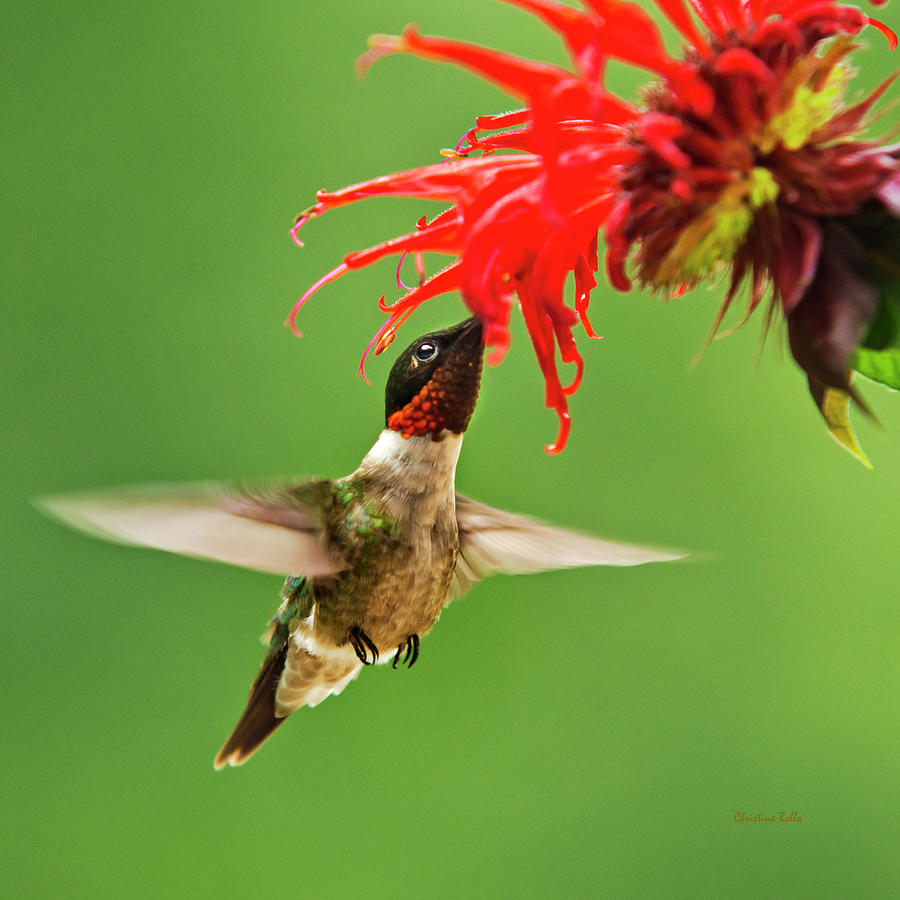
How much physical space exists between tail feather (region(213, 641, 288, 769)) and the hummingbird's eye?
0.47 metres

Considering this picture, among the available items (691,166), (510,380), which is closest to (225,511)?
(691,166)

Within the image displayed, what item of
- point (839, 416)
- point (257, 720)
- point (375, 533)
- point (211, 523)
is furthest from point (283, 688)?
point (839, 416)

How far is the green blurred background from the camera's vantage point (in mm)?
1796

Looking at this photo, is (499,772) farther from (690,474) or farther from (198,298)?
(198,298)

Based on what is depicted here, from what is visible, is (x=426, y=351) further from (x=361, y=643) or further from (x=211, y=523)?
(x=361, y=643)

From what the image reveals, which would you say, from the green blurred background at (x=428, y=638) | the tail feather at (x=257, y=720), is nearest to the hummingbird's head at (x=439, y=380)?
the tail feather at (x=257, y=720)

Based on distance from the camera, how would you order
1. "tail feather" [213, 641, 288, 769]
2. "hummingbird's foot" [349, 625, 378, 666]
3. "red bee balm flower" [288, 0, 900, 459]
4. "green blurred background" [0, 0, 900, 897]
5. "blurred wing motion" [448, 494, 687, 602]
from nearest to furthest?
"red bee balm flower" [288, 0, 900, 459] → "blurred wing motion" [448, 494, 687, 602] → "hummingbird's foot" [349, 625, 378, 666] → "tail feather" [213, 641, 288, 769] → "green blurred background" [0, 0, 900, 897]

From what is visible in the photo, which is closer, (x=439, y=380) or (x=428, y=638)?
(x=439, y=380)

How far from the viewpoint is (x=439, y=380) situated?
820 millimetres

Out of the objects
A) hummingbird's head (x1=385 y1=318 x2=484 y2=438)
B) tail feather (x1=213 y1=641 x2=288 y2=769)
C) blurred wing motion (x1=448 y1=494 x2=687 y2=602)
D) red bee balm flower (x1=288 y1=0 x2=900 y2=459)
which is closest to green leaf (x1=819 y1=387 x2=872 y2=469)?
red bee balm flower (x1=288 y1=0 x2=900 y2=459)

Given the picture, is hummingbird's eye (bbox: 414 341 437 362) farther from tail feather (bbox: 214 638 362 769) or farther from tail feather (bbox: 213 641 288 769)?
tail feather (bbox: 213 641 288 769)

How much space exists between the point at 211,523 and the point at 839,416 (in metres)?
0.44

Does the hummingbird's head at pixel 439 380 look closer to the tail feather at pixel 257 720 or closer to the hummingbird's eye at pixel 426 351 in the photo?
the hummingbird's eye at pixel 426 351

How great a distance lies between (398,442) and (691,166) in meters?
0.39
